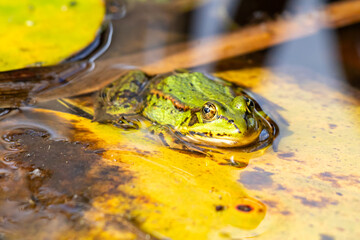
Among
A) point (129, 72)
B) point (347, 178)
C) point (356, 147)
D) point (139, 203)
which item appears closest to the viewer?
point (139, 203)

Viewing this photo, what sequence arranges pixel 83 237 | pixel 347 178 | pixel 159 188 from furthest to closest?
pixel 347 178 → pixel 159 188 → pixel 83 237

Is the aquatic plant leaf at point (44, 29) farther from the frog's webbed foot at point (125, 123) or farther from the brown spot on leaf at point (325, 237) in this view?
the brown spot on leaf at point (325, 237)

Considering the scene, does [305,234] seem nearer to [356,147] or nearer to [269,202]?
[269,202]

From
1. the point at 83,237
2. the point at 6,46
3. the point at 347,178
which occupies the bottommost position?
the point at 83,237

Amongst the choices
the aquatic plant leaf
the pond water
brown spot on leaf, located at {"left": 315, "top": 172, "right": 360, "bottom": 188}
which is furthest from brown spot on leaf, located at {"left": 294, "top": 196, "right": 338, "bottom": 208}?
the aquatic plant leaf

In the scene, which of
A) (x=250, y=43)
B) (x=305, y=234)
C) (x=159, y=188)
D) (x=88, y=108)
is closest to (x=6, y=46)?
(x=88, y=108)

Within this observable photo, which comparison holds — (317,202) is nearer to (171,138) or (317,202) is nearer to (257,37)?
(171,138)

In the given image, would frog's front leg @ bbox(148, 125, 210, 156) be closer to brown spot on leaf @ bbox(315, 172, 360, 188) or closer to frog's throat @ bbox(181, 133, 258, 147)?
frog's throat @ bbox(181, 133, 258, 147)

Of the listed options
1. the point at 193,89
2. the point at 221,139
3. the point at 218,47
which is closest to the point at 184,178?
the point at 221,139

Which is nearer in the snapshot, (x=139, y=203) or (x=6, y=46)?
(x=139, y=203)
